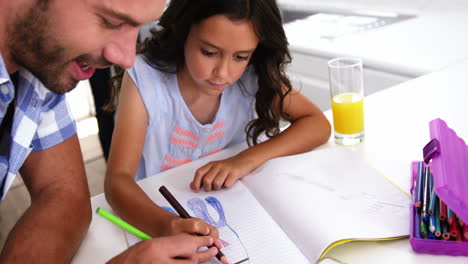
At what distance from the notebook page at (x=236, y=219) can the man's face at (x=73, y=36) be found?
262 mm

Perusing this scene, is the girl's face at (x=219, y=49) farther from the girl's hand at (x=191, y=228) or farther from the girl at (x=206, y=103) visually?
the girl's hand at (x=191, y=228)

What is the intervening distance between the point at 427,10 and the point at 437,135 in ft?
3.77

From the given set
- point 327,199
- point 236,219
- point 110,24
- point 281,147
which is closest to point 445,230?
point 327,199

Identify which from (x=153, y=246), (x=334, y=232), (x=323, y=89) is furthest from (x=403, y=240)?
(x=323, y=89)

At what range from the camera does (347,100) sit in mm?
1086

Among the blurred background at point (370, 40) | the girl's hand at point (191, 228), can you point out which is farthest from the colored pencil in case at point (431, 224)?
the blurred background at point (370, 40)

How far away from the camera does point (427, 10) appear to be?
71.1 inches

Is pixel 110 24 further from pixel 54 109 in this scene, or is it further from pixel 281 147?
pixel 281 147

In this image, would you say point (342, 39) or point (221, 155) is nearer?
point (221, 155)

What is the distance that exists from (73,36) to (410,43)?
117 centimetres

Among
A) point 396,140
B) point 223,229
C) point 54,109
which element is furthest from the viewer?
point 396,140

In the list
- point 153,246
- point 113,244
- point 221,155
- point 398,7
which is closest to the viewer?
point 153,246

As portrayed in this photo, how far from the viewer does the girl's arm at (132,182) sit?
77cm

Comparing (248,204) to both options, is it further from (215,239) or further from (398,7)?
(398,7)
